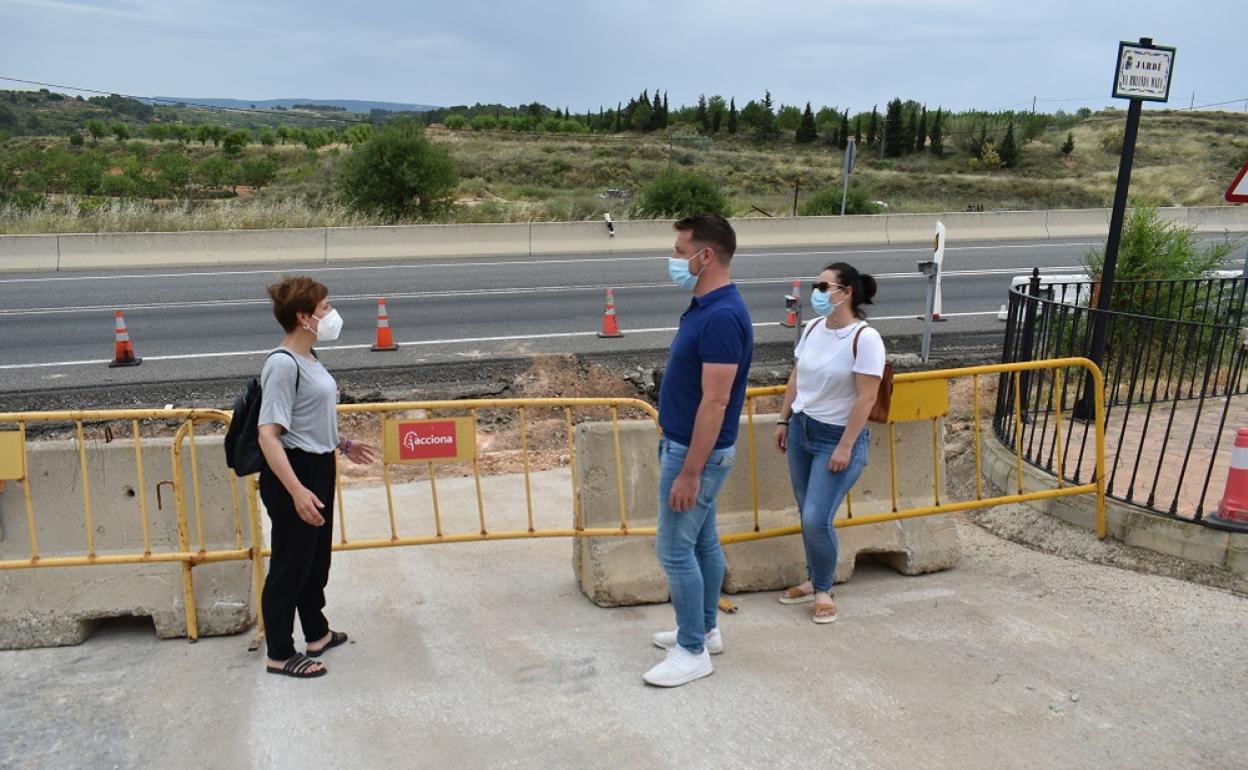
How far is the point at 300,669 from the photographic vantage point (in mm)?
4609

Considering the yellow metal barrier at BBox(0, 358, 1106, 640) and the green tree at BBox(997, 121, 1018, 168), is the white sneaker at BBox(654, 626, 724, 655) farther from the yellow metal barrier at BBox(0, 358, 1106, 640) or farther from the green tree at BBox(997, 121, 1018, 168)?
the green tree at BBox(997, 121, 1018, 168)

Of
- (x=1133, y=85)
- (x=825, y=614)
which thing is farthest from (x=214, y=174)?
(x=825, y=614)

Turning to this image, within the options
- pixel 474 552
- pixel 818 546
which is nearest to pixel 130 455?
pixel 474 552

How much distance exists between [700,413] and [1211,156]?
58441 millimetres

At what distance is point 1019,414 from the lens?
22.7 ft

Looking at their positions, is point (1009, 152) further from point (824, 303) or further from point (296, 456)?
point (296, 456)

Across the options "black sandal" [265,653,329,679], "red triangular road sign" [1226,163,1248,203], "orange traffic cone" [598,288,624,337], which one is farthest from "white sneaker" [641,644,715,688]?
"orange traffic cone" [598,288,624,337]

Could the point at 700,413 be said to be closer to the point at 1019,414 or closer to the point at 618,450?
the point at 618,450

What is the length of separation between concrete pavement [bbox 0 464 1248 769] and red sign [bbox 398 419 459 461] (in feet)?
2.67

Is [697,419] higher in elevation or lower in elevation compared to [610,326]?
higher

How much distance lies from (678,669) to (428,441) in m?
1.82

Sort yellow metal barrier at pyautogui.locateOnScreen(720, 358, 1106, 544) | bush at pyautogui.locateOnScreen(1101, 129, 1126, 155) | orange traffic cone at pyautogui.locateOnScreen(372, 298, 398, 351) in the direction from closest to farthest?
yellow metal barrier at pyautogui.locateOnScreen(720, 358, 1106, 544) < orange traffic cone at pyautogui.locateOnScreen(372, 298, 398, 351) < bush at pyautogui.locateOnScreen(1101, 129, 1126, 155)

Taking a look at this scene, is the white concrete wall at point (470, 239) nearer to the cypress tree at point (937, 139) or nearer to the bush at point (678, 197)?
the bush at point (678, 197)

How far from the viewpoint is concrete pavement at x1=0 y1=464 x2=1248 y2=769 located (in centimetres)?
400
